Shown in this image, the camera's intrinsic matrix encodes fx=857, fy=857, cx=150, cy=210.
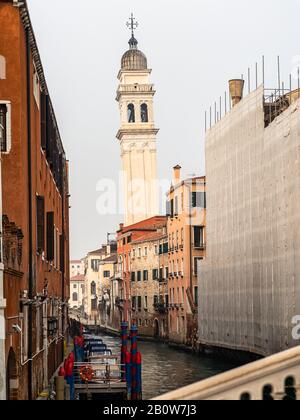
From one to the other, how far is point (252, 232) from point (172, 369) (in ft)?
26.8

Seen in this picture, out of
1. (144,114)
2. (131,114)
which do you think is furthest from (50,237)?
(131,114)

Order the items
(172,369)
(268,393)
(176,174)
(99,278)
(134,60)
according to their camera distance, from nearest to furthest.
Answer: (268,393) → (172,369) → (176,174) → (134,60) → (99,278)

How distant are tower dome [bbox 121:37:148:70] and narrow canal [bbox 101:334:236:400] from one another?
48.4 meters

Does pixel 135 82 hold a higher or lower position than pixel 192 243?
higher

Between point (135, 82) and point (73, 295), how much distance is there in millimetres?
72286

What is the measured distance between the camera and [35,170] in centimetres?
1917

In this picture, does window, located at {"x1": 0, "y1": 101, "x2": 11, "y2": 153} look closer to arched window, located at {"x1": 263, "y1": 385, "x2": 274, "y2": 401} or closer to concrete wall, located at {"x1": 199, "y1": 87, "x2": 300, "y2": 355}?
arched window, located at {"x1": 263, "y1": 385, "x2": 274, "y2": 401}

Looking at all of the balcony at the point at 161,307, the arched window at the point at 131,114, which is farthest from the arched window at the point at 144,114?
the balcony at the point at 161,307

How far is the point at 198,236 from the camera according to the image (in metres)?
53.4

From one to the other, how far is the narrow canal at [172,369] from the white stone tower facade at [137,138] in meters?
37.7

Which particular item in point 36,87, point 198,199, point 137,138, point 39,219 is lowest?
point 39,219

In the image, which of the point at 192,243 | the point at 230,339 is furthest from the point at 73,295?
the point at 230,339

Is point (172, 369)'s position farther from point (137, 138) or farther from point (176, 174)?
point (137, 138)
